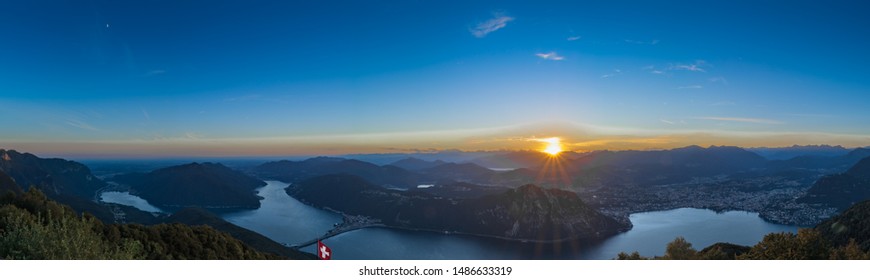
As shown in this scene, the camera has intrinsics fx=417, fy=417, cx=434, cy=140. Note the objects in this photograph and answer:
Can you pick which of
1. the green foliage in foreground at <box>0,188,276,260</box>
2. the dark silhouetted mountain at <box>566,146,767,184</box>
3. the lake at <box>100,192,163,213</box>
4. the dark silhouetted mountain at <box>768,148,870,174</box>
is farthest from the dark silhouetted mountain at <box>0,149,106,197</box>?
Answer: the dark silhouetted mountain at <box>768,148,870,174</box>

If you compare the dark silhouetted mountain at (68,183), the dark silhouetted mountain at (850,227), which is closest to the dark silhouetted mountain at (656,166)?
the dark silhouetted mountain at (850,227)

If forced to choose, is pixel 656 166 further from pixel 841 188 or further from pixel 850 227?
pixel 850 227

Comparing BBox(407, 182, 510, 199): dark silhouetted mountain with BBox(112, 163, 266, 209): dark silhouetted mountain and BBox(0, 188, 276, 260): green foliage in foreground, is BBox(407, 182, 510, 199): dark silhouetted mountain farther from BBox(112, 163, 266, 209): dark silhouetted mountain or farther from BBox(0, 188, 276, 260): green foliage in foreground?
BBox(0, 188, 276, 260): green foliage in foreground

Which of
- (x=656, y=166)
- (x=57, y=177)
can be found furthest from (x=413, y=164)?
(x=57, y=177)

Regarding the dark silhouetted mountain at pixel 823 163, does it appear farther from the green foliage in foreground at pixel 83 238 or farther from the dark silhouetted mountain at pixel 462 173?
the dark silhouetted mountain at pixel 462 173

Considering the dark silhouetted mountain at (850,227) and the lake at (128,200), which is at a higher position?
the dark silhouetted mountain at (850,227)
